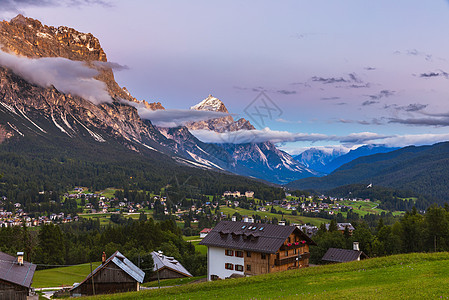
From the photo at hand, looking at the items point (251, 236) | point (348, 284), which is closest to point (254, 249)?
point (251, 236)

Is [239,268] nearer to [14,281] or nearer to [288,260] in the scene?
[288,260]

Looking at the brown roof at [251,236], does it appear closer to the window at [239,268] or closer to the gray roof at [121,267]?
the window at [239,268]

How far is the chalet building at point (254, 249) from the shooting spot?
2199 inches

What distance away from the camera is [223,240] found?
60.5 metres

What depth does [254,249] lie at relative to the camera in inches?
2206

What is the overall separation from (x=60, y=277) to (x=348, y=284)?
63.1m

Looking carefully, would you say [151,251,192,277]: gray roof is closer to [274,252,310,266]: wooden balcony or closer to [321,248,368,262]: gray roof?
[274,252,310,266]: wooden balcony

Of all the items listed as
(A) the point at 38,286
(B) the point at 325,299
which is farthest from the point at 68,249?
(B) the point at 325,299

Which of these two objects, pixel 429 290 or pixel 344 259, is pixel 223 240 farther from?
pixel 429 290

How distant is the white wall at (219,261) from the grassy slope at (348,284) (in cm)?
2021

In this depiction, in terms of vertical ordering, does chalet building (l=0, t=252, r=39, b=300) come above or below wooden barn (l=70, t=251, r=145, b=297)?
above

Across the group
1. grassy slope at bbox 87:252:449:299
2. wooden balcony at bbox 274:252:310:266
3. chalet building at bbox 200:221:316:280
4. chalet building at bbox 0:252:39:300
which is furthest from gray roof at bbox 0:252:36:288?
wooden balcony at bbox 274:252:310:266

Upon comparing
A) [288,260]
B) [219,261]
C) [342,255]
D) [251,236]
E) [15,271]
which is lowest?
[342,255]

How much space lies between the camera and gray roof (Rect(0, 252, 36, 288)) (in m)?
42.8
